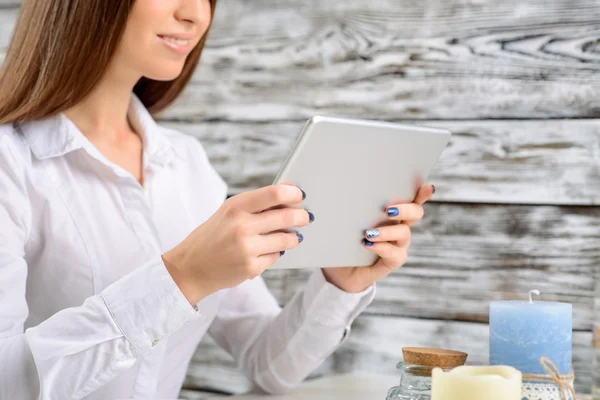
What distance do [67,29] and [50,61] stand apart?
5 centimetres

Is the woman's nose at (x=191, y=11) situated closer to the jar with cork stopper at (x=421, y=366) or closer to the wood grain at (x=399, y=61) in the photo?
the wood grain at (x=399, y=61)

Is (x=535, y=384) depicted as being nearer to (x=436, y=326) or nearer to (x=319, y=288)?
(x=319, y=288)

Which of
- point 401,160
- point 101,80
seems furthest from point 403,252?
point 101,80

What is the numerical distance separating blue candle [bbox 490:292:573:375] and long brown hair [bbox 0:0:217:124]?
61 centimetres

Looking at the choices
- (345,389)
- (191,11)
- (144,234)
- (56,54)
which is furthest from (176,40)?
(345,389)

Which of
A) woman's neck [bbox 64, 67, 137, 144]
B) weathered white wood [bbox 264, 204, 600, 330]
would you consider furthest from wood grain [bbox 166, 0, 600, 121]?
woman's neck [bbox 64, 67, 137, 144]

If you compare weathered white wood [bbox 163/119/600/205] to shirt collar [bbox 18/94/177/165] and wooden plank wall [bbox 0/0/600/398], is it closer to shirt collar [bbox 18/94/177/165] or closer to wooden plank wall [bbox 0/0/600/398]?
wooden plank wall [bbox 0/0/600/398]

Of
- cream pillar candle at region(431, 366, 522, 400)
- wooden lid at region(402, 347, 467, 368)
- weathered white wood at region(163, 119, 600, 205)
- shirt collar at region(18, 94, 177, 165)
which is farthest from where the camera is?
weathered white wood at region(163, 119, 600, 205)

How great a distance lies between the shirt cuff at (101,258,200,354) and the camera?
775 mm

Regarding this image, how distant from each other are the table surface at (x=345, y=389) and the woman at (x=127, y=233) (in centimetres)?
4

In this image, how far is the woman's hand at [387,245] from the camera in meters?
0.87

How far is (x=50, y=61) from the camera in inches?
37.5

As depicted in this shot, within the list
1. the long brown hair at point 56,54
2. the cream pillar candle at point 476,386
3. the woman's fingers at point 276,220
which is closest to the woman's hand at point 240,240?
the woman's fingers at point 276,220

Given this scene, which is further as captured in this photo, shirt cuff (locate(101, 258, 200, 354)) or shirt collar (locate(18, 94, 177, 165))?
shirt collar (locate(18, 94, 177, 165))
